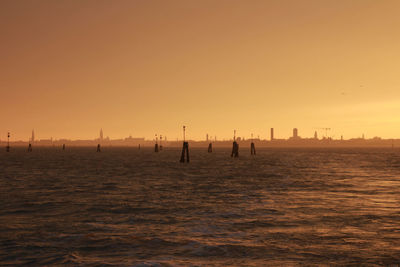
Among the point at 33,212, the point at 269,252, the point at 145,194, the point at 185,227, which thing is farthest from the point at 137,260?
the point at 145,194

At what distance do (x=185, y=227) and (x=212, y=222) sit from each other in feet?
5.15

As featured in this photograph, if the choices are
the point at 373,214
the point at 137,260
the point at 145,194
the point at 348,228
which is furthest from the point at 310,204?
the point at 137,260

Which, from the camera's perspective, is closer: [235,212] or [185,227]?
[185,227]

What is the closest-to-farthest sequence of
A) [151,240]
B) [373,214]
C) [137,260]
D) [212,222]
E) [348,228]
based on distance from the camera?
[137,260] < [151,240] < [348,228] < [212,222] < [373,214]

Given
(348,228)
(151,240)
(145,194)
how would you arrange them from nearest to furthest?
1. (151,240)
2. (348,228)
3. (145,194)

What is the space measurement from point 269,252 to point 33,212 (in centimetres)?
1320

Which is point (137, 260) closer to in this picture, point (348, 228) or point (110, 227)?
point (110, 227)

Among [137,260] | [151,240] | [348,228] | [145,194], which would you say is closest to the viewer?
[137,260]

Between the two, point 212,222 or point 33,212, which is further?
point 33,212

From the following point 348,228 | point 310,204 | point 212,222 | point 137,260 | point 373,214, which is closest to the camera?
point 137,260

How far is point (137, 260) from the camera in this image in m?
12.2

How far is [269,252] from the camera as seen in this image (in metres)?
12.8

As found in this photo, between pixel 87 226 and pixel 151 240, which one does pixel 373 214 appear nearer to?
pixel 151 240

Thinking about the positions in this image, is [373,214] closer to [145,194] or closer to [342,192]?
[342,192]
